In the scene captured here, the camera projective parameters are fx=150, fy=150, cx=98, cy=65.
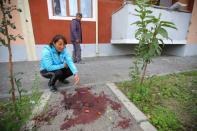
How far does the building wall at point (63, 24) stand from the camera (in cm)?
582

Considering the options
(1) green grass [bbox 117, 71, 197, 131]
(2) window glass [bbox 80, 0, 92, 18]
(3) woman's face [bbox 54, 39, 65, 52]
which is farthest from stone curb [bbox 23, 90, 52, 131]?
(2) window glass [bbox 80, 0, 92, 18]

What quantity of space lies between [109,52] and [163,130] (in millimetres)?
5504

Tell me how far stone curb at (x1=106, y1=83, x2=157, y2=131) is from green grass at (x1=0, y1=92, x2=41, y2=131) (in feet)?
5.31

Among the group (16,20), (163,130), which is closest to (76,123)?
(163,130)

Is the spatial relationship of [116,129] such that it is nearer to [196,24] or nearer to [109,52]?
[109,52]

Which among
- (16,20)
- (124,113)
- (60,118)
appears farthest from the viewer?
(16,20)

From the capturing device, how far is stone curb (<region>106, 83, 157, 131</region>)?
87.7 inches

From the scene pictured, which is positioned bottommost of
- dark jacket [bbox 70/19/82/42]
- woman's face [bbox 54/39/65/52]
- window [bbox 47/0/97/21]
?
woman's face [bbox 54/39/65/52]

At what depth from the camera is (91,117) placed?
7.89ft

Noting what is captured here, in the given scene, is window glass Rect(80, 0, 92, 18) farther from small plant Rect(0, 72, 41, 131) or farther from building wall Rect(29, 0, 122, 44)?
small plant Rect(0, 72, 41, 131)

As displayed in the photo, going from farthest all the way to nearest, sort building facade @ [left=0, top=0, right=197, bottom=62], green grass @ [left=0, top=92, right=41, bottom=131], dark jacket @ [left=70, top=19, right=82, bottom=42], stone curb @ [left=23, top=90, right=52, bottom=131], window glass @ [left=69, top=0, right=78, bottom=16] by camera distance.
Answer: window glass @ [left=69, top=0, right=78, bottom=16] → building facade @ [left=0, top=0, right=197, bottom=62] → dark jacket @ [left=70, top=19, right=82, bottom=42] → stone curb @ [left=23, top=90, right=52, bottom=131] → green grass @ [left=0, top=92, right=41, bottom=131]

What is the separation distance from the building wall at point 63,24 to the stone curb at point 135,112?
4.08 metres

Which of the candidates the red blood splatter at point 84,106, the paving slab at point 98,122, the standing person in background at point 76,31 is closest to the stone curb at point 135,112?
the paving slab at point 98,122

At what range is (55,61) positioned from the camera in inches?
124
